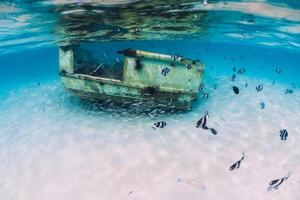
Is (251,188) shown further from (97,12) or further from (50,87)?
(50,87)

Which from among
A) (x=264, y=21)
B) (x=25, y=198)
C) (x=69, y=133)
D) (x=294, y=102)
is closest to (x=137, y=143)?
(x=69, y=133)

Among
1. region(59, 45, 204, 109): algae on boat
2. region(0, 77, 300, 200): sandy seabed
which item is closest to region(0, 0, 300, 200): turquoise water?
region(0, 77, 300, 200): sandy seabed

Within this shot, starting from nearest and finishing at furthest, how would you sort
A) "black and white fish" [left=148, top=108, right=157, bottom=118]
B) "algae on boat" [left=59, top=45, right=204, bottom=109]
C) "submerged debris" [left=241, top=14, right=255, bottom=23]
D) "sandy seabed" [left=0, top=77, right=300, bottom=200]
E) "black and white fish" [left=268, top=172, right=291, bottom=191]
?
"black and white fish" [left=268, top=172, right=291, bottom=191]
"sandy seabed" [left=0, top=77, right=300, bottom=200]
"algae on boat" [left=59, top=45, right=204, bottom=109]
"black and white fish" [left=148, top=108, right=157, bottom=118]
"submerged debris" [left=241, top=14, right=255, bottom=23]

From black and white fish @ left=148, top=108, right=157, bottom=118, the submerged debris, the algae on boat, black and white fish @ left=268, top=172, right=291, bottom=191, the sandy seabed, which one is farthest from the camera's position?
the submerged debris

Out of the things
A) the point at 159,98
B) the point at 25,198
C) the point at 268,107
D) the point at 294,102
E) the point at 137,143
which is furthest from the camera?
the point at 294,102

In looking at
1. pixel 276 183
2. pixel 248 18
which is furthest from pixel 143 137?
pixel 248 18

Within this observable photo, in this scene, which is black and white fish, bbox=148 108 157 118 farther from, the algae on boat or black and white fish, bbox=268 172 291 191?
black and white fish, bbox=268 172 291 191

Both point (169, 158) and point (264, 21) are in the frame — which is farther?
point (264, 21)

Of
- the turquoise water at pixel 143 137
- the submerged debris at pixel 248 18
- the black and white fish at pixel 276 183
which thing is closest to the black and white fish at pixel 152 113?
the turquoise water at pixel 143 137
